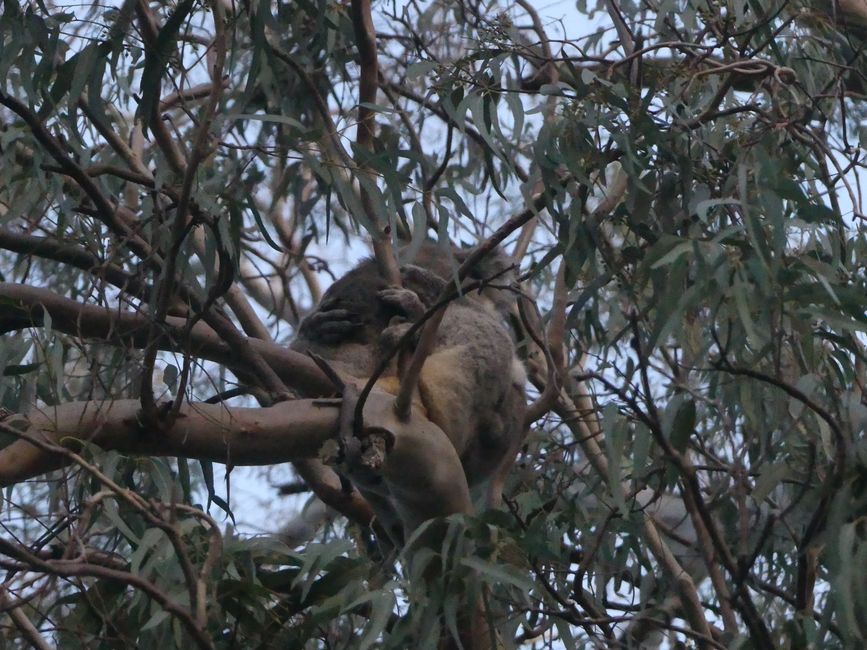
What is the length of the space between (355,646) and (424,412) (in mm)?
638

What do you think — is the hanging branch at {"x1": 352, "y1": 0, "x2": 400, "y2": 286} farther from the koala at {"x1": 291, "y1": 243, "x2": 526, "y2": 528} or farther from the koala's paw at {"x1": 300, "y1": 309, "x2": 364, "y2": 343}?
the koala's paw at {"x1": 300, "y1": 309, "x2": 364, "y2": 343}

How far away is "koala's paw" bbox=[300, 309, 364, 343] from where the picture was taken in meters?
3.69

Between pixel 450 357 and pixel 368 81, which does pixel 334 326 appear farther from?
pixel 368 81

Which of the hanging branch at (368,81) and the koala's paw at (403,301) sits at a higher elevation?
the hanging branch at (368,81)

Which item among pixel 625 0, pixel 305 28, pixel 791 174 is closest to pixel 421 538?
pixel 791 174

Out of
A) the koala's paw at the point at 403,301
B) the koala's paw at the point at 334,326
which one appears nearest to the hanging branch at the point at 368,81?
the koala's paw at the point at 403,301

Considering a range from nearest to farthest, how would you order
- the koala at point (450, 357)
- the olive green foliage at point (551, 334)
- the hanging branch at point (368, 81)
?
the olive green foliage at point (551, 334) < the koala at point (450, 357) < the hanging branch at point (368, 81)

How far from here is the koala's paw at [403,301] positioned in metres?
3.43

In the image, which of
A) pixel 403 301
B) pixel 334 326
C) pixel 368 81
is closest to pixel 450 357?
pixel 403 301

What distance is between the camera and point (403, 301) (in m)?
3.43

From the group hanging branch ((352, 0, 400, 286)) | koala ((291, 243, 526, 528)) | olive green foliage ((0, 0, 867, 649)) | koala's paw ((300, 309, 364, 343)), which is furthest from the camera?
koala's paw ((300, 309, 364, 343))

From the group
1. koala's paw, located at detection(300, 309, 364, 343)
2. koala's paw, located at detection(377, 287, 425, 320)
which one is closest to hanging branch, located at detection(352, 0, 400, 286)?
koala's paw, located at detection(377, 287, 425, 320)

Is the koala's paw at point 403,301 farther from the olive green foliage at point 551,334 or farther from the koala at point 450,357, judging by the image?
the olive green foliage at point 551,334

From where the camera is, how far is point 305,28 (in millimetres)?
4305
